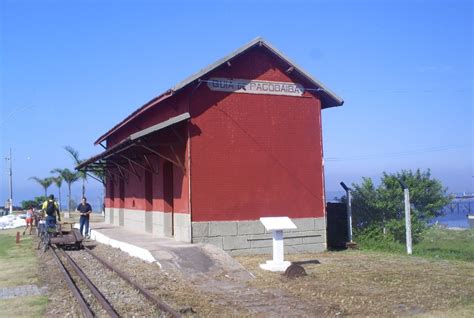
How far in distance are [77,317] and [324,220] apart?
10033 mm

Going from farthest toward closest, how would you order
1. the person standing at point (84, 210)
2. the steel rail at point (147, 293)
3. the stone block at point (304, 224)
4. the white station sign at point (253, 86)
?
the person standing at point (84, 210), the stone block at point (304, 224), the white station sign at point (253, 86), the steel rail at point (147, 293)

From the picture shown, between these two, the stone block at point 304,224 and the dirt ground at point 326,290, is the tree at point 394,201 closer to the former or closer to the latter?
the stone block at point 304,224

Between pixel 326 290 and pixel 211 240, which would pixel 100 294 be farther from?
pixel 211 240

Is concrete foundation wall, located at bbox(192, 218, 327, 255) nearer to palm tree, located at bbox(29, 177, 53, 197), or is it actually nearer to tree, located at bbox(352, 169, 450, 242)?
tree, located at bbox(352, 169, 450, 242)

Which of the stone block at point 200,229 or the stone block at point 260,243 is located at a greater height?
the stone block at point 200,229

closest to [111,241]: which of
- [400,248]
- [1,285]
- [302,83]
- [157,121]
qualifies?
→ [157,121]

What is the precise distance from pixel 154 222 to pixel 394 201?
8.80 metres

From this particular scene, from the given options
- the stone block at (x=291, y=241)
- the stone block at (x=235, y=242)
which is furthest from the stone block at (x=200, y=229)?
the stone block at (x=291, y=241)

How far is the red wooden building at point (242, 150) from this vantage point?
1510 centimetres

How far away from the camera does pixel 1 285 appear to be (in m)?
11.6

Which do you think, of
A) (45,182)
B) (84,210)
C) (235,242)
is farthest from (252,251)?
(45,182)

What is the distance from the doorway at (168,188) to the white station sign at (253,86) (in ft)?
11.7

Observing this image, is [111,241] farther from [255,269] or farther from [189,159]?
[255,269]

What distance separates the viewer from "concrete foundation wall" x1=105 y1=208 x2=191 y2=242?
1527 cm
